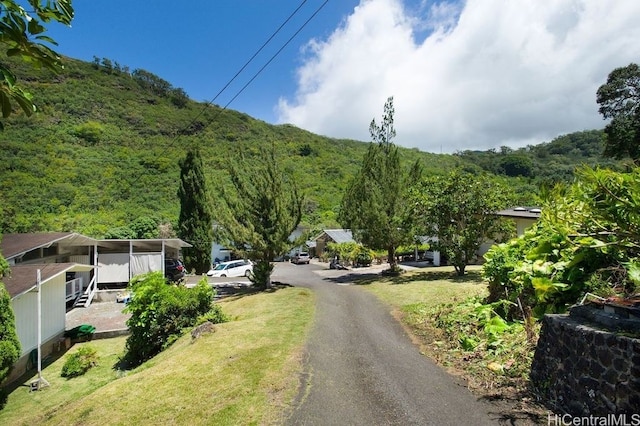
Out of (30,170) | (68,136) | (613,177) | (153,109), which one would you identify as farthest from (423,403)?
(153,109)

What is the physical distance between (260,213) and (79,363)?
32.4 feet

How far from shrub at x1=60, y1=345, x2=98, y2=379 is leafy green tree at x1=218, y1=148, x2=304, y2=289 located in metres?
→ 7.91

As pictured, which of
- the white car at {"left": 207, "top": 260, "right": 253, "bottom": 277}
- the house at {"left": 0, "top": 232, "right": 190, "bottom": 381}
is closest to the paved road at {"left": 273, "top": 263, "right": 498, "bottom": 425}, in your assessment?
the house at {"left": 0, "top": 232, "right": 190, "bottom": 381}

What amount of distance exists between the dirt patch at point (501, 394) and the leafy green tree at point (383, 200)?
13.2 metres

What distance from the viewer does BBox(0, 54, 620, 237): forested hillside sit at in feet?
134

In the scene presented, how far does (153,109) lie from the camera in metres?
74.3

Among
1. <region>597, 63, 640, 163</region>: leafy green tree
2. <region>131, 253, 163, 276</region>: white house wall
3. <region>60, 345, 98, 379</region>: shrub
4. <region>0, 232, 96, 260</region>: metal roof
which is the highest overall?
<region>597, 63, 640, 163</region>: leafy green tree

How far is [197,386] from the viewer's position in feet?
23.0

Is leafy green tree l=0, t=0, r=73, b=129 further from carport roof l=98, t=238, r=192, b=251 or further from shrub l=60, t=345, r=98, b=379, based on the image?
carport roof l=98, t=238, r=192, b=251

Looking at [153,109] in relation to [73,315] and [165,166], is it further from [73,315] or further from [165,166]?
[73,315]

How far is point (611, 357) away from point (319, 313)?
8633 mm

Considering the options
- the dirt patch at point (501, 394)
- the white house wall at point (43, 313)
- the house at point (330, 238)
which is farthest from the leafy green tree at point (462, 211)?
the house at point (330, 238)

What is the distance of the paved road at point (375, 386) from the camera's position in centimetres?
540

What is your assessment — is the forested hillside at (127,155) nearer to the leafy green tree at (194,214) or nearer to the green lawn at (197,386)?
the leafy green tree at (194,214)
